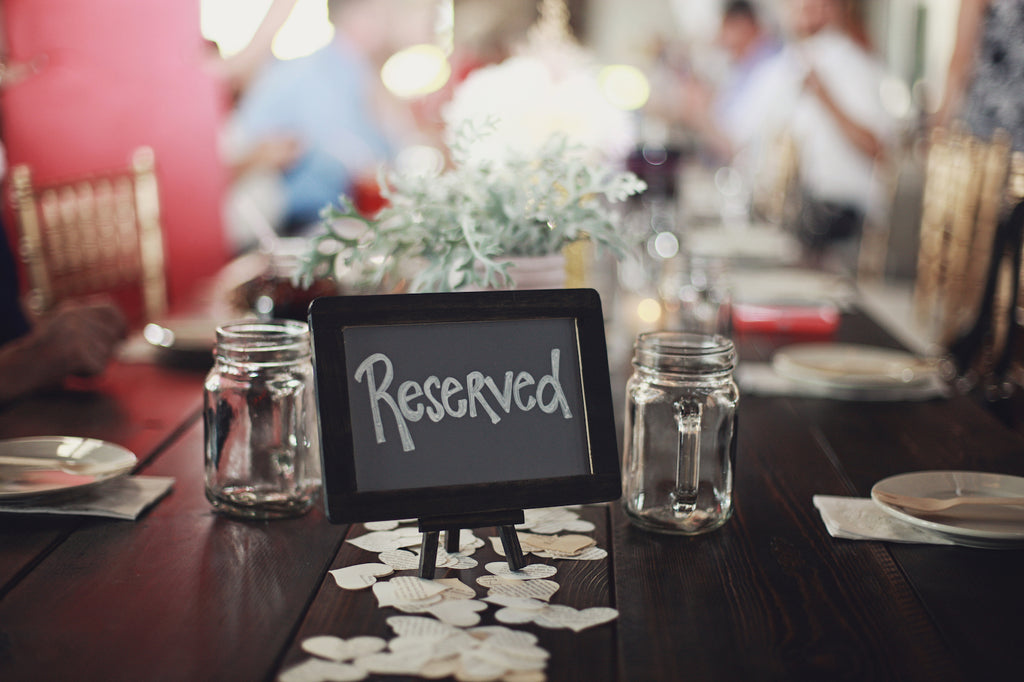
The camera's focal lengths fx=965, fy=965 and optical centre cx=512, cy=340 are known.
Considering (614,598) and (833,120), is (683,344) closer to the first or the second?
(614,598)

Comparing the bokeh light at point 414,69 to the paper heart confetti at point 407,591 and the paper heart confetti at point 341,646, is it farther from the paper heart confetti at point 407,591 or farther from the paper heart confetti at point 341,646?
the paper heart confetti at point 341,646

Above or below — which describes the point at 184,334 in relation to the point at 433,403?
below

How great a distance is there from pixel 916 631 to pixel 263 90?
5278mm

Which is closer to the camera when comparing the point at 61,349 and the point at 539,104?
the point at 61,349

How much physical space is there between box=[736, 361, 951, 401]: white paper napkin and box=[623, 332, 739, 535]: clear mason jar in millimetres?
570

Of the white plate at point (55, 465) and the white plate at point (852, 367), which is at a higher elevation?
the white plate at point (55, 465)

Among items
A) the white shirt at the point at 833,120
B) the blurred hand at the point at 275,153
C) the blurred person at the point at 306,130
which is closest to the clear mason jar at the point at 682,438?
the blurred person at the point at 306,130

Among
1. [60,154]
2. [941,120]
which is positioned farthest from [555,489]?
[941,120]

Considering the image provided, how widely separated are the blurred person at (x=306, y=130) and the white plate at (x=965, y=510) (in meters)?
3.92

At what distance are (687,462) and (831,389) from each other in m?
0.65

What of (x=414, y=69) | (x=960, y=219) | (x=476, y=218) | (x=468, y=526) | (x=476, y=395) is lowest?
(x=960, y=219)

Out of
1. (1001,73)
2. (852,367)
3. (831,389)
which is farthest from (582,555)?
(1001,73)

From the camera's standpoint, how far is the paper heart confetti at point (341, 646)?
0.70 m

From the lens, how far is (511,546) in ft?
2.79
